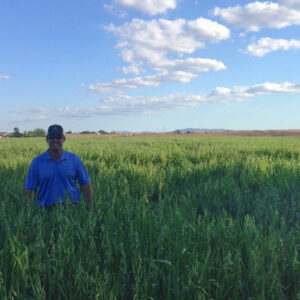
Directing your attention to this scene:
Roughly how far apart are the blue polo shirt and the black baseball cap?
0.33m

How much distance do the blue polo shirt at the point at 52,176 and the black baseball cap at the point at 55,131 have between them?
0.33 meters

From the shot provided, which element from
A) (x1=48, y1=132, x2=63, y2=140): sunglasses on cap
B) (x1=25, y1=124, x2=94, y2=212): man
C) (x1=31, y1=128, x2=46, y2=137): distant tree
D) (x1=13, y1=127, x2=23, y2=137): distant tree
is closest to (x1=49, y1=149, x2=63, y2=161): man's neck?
(x1=25, y1=124, x2=94, y2=212): man

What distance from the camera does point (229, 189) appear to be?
450cm

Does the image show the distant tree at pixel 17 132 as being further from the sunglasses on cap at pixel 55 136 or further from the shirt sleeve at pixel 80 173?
the sunglasses on cap at pixel 55 136

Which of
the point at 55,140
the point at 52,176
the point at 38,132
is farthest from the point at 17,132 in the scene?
the point at 55,140

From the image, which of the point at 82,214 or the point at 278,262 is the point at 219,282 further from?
the point at 82,214

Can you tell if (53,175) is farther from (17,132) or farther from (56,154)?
(17,132)

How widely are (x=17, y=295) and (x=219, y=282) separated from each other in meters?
1.37

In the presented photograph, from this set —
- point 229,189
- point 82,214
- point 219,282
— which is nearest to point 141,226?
point 82,214

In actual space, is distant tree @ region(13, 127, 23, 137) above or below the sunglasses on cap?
above

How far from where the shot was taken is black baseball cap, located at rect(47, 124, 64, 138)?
317cm

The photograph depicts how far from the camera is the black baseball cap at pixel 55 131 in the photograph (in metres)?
3.17

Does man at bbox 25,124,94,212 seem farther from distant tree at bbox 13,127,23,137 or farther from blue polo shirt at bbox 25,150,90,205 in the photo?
distant tree at bbox 13,127,23,137

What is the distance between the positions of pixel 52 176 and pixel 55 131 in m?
0.61
